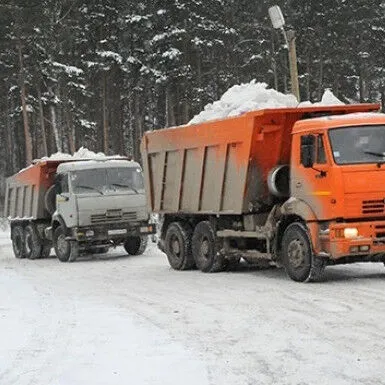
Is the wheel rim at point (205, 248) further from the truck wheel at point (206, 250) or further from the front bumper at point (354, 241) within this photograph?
the front bumper at point (354, 241)

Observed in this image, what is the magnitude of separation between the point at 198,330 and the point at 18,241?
17788mm

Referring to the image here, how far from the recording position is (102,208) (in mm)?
21672

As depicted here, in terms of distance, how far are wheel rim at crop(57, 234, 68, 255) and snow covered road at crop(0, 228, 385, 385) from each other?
22.4 feet

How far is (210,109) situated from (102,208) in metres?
6.30

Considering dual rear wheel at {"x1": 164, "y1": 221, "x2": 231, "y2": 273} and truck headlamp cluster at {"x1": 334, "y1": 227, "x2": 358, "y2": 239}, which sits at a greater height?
truck headlamp cluster at {"x1": 334, "y1": 227, "x2": 358, "y2": 239}

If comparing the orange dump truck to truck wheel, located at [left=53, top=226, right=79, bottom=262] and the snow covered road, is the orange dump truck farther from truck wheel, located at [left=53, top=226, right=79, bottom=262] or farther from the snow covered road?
truck wheel, located at [left=53, top=226, right=79, bottom=262]

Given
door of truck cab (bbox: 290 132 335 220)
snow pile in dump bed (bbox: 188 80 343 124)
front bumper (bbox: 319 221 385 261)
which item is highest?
snow pile in dump bed (bbox: 188 80 343 124)

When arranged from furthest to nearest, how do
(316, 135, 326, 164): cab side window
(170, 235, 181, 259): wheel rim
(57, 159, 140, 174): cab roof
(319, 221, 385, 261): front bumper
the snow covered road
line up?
1. (57, 159, 140, 174): cab roof
2. (170, 235, 181, 259): wheel rim
3. (316, 135, 326, 164): cab side window
4. (319, 221, 385, 261): front bumper
5. the snow covered road

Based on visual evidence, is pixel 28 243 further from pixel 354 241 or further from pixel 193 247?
pixel 354 241

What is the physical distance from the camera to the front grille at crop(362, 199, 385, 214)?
1253cm

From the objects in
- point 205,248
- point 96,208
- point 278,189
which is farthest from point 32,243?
point 278,189

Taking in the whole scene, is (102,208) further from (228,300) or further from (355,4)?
(355,4)

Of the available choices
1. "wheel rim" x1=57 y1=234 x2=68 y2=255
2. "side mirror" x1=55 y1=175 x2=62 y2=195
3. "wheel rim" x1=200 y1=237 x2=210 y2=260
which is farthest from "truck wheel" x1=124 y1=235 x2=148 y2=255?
"wheel rim" x1=200 y1=237 x2=210 y2=260

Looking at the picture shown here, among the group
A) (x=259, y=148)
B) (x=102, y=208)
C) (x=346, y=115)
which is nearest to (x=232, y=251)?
(x=259, y=148)
